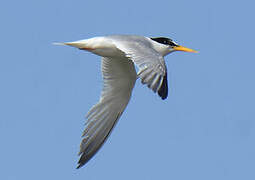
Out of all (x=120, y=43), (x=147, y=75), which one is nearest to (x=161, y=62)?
(x=147, y=75)

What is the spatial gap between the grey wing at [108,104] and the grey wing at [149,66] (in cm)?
212

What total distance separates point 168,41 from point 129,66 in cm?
86

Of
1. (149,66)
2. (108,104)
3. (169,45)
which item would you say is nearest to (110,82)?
(108,104)

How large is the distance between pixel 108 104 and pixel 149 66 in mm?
3417

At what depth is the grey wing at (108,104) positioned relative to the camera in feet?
37.1

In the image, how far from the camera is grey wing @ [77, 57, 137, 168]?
445 inches

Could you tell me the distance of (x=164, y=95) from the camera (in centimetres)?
829

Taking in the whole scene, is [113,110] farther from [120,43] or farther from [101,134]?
[120,43]

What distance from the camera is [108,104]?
11672mm

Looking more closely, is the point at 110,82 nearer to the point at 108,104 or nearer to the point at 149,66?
the point at 108,104

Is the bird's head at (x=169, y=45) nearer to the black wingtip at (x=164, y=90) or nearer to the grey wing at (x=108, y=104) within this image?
the grey wing at (x=108, y=104)

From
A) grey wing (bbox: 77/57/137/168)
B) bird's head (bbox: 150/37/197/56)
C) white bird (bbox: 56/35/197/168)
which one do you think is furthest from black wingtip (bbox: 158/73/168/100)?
grey wing (bbox: 77/57/137/168)

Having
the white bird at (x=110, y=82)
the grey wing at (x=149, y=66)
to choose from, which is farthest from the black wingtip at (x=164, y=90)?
the white bird at (x=110, y=82)

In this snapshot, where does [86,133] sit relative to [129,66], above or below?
below
